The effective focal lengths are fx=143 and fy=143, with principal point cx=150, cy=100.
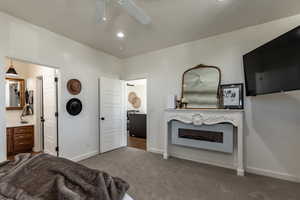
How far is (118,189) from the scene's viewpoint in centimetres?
102

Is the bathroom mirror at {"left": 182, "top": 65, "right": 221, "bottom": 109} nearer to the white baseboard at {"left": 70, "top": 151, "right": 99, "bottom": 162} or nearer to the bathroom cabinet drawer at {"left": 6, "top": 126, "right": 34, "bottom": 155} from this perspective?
the white baseboard at {"left": 70, "top": 151, "right": 99, "bottom": 162}

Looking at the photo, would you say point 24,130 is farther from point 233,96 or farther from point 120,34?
point 233,96

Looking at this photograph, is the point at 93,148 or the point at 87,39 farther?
the point at 93,148

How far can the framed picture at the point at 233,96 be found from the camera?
282cm

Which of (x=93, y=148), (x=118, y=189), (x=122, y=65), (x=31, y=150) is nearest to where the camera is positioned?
(x=118, y=189)

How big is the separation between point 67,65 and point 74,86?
483 millimetres

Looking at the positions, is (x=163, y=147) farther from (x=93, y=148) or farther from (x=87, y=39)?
(x=87, y=39)

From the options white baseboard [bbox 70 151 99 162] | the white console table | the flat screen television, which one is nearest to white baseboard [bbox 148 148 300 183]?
the white console table

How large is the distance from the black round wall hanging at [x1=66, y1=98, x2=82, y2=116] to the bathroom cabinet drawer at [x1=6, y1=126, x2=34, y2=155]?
5.87 ft

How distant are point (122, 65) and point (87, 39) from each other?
1495mm

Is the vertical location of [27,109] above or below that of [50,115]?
above

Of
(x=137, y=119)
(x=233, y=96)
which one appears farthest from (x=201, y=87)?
(x=137, y=119)

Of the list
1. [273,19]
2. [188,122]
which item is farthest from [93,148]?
[273,19]

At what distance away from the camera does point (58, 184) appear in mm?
988
